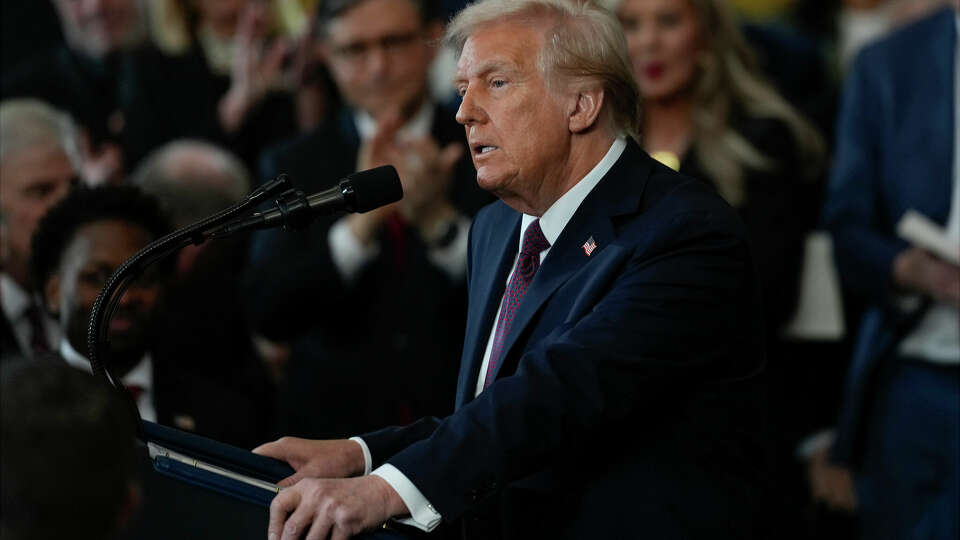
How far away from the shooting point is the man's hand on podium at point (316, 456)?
2.31m

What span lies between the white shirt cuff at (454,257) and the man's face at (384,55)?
1.67 ft

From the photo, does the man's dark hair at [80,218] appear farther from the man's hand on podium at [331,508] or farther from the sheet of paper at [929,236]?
the sheet of paper at [929,236]

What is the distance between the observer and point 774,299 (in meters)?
4.27

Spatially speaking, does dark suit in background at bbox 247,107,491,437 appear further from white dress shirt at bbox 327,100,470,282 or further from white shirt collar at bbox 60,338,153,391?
white shirt collar at bbox 60,338,153,391

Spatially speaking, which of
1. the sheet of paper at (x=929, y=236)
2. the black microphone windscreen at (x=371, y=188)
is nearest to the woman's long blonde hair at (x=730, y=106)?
the sheet of paper at (x=929, y=236)

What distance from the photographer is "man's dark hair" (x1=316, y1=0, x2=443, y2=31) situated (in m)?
4.43

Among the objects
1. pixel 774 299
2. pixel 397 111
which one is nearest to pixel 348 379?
pixel 397 111

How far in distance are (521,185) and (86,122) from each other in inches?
112

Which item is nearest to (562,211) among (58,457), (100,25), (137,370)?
(58,457)

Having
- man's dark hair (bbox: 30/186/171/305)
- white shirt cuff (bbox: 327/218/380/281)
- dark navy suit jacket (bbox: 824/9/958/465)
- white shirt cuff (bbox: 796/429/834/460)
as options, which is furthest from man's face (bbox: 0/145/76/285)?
white shirt cuff (bbox: 796/429/834/460)

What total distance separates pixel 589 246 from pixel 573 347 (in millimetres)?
284

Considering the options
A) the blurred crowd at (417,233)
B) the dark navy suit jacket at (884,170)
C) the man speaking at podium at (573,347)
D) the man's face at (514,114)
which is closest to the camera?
the man speaking at podium at (573,347)

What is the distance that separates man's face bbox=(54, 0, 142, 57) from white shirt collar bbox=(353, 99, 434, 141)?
1.28 m

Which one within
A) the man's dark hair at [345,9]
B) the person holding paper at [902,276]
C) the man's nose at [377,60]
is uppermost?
the man's dark hair at [345,9]
